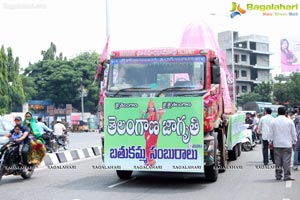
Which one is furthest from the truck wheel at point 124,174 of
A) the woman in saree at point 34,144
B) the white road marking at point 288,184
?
the white road marking at point 288,184

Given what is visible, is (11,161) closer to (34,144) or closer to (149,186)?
(34,144)

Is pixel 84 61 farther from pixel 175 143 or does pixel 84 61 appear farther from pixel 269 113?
pixel 175 143

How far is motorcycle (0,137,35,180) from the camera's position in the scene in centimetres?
1023

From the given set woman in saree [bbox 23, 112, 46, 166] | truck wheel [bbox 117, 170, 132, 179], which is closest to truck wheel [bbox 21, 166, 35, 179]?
woman in saree [bbox 23, 112, 46, 166]

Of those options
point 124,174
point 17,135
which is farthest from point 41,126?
point 124,174

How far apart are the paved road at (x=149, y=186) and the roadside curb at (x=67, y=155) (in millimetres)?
1995

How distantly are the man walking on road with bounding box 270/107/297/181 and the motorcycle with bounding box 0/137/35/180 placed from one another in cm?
583

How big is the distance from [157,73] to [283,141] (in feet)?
10.7

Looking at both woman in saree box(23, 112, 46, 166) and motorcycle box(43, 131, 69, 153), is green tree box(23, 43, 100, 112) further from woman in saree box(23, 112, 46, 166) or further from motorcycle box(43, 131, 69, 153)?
woman in saree box(23, 112, 46, 166)

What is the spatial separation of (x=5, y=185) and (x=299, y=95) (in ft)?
154

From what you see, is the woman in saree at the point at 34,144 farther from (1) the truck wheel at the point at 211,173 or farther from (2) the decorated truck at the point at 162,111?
(1) the truck wheel at the point at 211,173

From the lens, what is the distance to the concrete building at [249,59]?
70.9m

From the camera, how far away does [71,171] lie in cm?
1269

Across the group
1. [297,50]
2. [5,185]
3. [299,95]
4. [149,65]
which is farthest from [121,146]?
[299,95]
